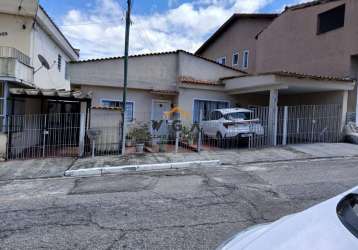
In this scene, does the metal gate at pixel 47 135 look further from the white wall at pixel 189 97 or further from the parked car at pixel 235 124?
the parked car at pixel 235 124

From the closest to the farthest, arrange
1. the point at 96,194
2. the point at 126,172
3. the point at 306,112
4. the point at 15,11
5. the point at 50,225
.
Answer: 1. the point at 50,225
2. the point at 96,194
3. the point at 126,172
4. the point at 15,11
5. the point at 306,112

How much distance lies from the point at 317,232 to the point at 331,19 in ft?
55.2

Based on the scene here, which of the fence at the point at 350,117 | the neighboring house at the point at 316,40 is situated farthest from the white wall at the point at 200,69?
the fence at the point at 350,117

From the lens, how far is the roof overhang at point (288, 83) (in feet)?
40.9

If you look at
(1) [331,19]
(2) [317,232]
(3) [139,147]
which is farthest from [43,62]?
(1) [331,19]

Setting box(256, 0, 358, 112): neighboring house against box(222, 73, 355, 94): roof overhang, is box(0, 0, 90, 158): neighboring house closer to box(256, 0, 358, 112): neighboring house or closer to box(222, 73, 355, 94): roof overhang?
box(222, 73, 355, 94): roof overhang

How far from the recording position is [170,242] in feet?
13.2

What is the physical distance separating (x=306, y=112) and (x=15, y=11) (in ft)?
40.5

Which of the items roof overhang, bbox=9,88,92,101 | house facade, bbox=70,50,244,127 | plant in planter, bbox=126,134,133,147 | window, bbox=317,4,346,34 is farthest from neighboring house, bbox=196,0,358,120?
roof overhang, bbox=9,88,92,101

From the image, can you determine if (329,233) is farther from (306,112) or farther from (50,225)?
(306,112)

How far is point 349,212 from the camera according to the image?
2016mm

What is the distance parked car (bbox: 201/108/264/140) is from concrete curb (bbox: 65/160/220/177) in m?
3.03

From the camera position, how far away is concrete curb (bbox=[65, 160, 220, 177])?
346 inches

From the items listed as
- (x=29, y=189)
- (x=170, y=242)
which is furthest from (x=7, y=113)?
(x=170, y=242)
